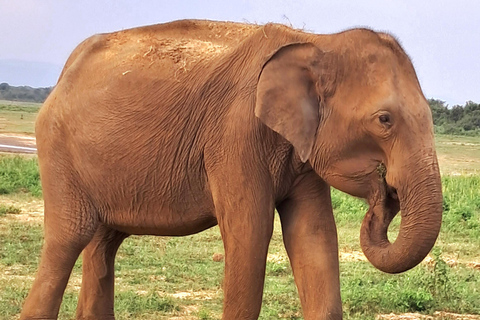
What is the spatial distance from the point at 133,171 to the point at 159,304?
2383 mm

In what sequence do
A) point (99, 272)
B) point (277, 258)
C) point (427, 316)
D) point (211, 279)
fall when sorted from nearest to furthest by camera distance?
point (99, 272) → point (427, 316) → point (211, 279) → point (277, 258)

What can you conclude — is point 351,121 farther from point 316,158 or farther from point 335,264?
point 335,264

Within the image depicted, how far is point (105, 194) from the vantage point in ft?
18.8

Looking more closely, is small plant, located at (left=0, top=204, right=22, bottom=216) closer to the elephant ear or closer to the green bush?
the green bush

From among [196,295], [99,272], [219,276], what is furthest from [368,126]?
[219,276]

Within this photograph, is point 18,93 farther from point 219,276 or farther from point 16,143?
point 219,276

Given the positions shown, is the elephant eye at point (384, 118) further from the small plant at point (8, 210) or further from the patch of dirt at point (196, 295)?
the small plant at point (8, 210)

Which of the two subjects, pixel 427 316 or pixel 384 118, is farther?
pixel 427 316

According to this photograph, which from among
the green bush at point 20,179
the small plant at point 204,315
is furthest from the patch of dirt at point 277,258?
the green bush at point 20,179

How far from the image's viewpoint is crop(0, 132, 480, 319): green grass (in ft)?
25.6

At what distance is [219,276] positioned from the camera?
927 centimetres

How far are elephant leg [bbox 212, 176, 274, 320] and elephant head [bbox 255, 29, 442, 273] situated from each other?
0.38 meters

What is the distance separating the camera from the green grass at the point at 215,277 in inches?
307

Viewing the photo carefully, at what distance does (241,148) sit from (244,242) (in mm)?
510
